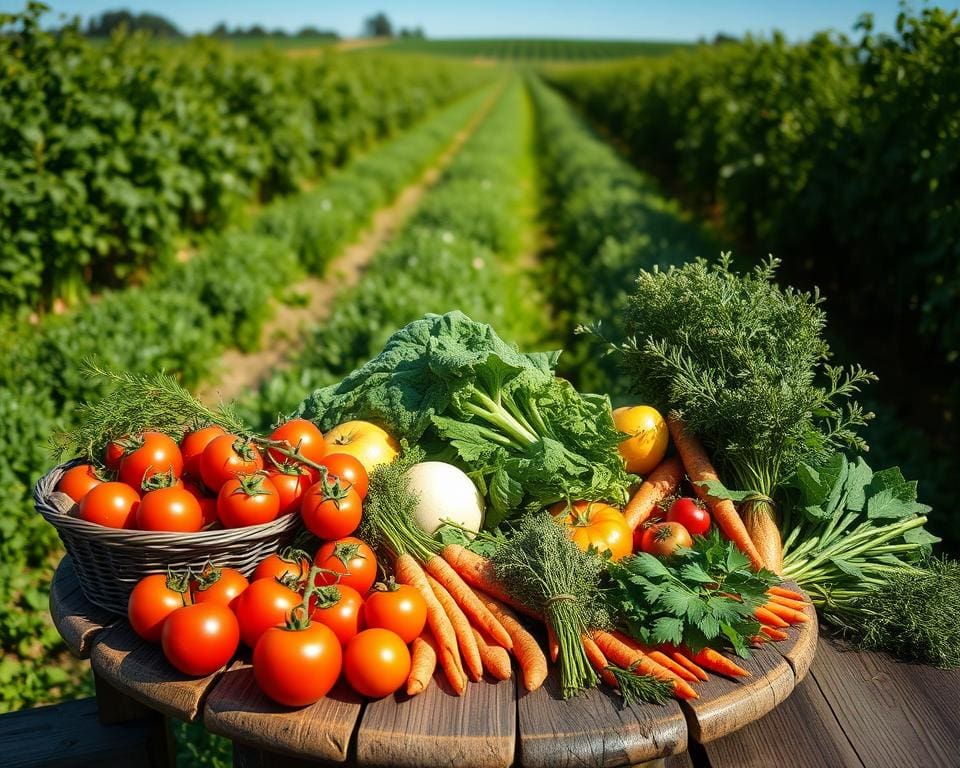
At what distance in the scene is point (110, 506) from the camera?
86.2 inches

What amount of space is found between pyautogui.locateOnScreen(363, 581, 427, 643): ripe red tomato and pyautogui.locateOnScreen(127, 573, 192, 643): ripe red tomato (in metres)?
0.48

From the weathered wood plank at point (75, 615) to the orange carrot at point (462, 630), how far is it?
0.94 metres

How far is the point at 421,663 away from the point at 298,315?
27.2 feet

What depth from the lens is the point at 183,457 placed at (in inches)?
Result: 96.3

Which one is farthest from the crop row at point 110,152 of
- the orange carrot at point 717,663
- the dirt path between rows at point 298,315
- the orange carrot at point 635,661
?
the orange carrot at point 717,663

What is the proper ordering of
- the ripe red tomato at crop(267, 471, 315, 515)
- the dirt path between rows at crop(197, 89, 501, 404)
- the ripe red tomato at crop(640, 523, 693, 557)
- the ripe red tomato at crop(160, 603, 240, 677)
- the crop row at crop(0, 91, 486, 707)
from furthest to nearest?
the dirt path between rows at crop(197, 89, 501, 404), the crop row at crop(0, 91, 486, 707), the ripe red tomato at crop(640, 523, 693, 557), the ripe red tomato at crop(267, 471, 315, 515), the ripe red tomato at crop(160, 603, 240, 677)

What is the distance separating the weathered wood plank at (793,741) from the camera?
2148mm

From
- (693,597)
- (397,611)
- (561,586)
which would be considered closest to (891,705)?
(693,597)

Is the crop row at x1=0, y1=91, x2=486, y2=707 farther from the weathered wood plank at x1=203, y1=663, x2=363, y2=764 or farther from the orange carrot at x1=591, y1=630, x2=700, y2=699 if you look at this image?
the orange carrot at x1=591, y1=630, x2=700, y2=699

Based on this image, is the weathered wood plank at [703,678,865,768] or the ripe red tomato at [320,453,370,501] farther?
the ripe red tomato at [320,453,370,501]

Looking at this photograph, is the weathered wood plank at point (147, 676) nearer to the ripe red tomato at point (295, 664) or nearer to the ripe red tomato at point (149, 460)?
the ripe red tomato at point (295, 664)

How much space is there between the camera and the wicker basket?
2.08 metres

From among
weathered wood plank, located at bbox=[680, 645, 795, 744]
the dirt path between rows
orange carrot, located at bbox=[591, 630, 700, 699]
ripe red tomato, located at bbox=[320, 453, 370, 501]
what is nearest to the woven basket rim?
ripe red tomato, located at bbox=[320, 453, 370, 501]

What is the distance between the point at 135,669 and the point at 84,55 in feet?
27.4
